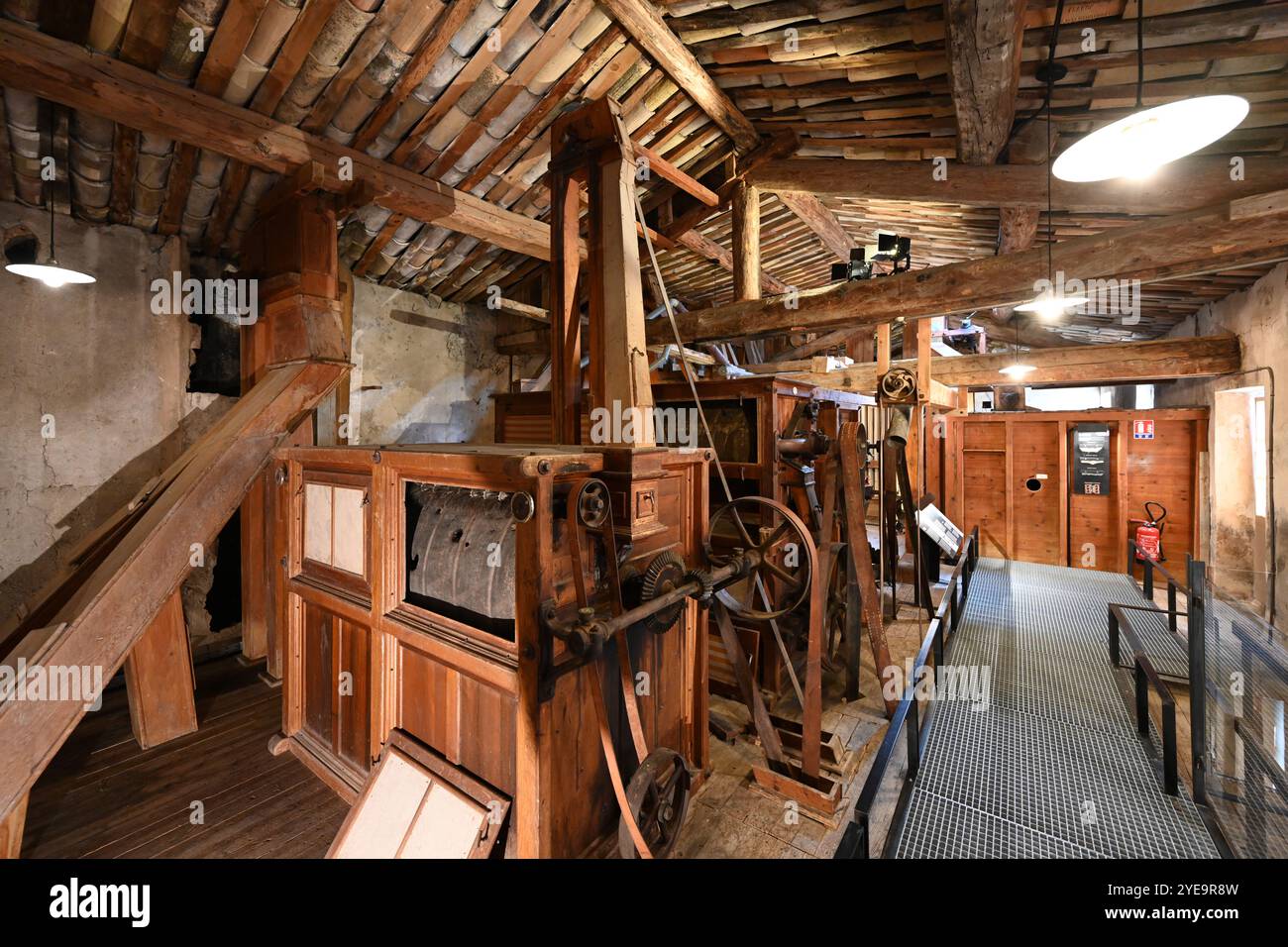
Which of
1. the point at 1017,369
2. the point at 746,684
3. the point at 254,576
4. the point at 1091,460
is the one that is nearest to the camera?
the point at 746,684

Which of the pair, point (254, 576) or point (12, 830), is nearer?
point (12, 830)

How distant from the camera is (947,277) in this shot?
158 inches

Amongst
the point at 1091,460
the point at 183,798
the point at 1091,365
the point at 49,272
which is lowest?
the point at 183,798

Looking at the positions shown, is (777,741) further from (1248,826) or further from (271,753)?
(271,753)

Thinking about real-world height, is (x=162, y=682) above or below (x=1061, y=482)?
below

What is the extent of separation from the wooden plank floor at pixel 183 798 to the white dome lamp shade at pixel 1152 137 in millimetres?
4824

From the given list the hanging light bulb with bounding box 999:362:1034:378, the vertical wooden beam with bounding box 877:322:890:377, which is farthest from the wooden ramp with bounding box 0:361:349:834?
the hanging light bulb with bounding box 999:362:1034:378

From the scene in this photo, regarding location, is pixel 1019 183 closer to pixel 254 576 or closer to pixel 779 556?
pixel 779 556

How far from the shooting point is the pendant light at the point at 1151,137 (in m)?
1.79

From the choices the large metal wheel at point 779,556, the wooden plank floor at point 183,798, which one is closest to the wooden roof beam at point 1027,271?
the large metal wheel at point 779,556

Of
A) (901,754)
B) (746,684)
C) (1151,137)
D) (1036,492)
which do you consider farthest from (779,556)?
(1036,492)

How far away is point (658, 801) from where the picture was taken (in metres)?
2.46

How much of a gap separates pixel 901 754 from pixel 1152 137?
11.1 ft

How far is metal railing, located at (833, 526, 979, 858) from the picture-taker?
1453 mm
